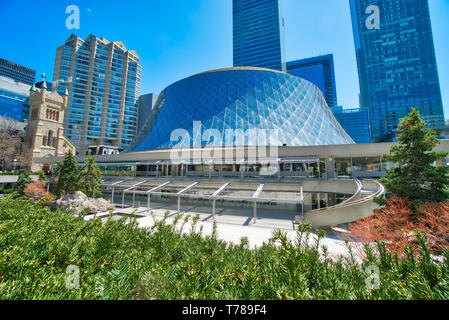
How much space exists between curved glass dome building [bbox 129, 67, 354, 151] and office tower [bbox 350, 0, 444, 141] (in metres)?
70.1

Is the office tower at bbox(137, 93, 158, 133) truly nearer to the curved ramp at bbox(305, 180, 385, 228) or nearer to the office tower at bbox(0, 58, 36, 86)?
the curved ramp at bbox(305, 180, 385, 228)

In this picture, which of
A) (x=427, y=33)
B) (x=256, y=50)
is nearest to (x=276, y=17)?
(x=256, y=50)

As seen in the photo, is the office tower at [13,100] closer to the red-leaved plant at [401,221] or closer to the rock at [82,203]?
the rock at [82,203]

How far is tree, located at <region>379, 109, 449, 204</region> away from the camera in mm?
8461

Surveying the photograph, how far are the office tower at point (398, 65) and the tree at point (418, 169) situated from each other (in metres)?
87.8

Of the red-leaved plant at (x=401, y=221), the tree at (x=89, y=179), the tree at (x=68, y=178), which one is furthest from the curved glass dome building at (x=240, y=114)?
the red-leaved plant at (x=401, y=221)

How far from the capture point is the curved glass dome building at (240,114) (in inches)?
1022

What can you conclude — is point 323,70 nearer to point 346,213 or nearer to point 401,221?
point 346,213

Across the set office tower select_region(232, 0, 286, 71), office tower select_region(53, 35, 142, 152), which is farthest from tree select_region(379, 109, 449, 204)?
office tower select_region(232, 0, 286, 71)

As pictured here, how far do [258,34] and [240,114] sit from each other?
89636 millimetres

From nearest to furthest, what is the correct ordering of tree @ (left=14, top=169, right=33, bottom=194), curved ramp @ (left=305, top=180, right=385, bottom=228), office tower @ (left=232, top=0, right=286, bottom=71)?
1. curved ramp @ (left=305, top=180, right=385, bottom=228)
2. tree @ (left=14, top=169, right=33, bottom=194)
3. office tower @ (left=232, top=0, right=286, bottom=71)
